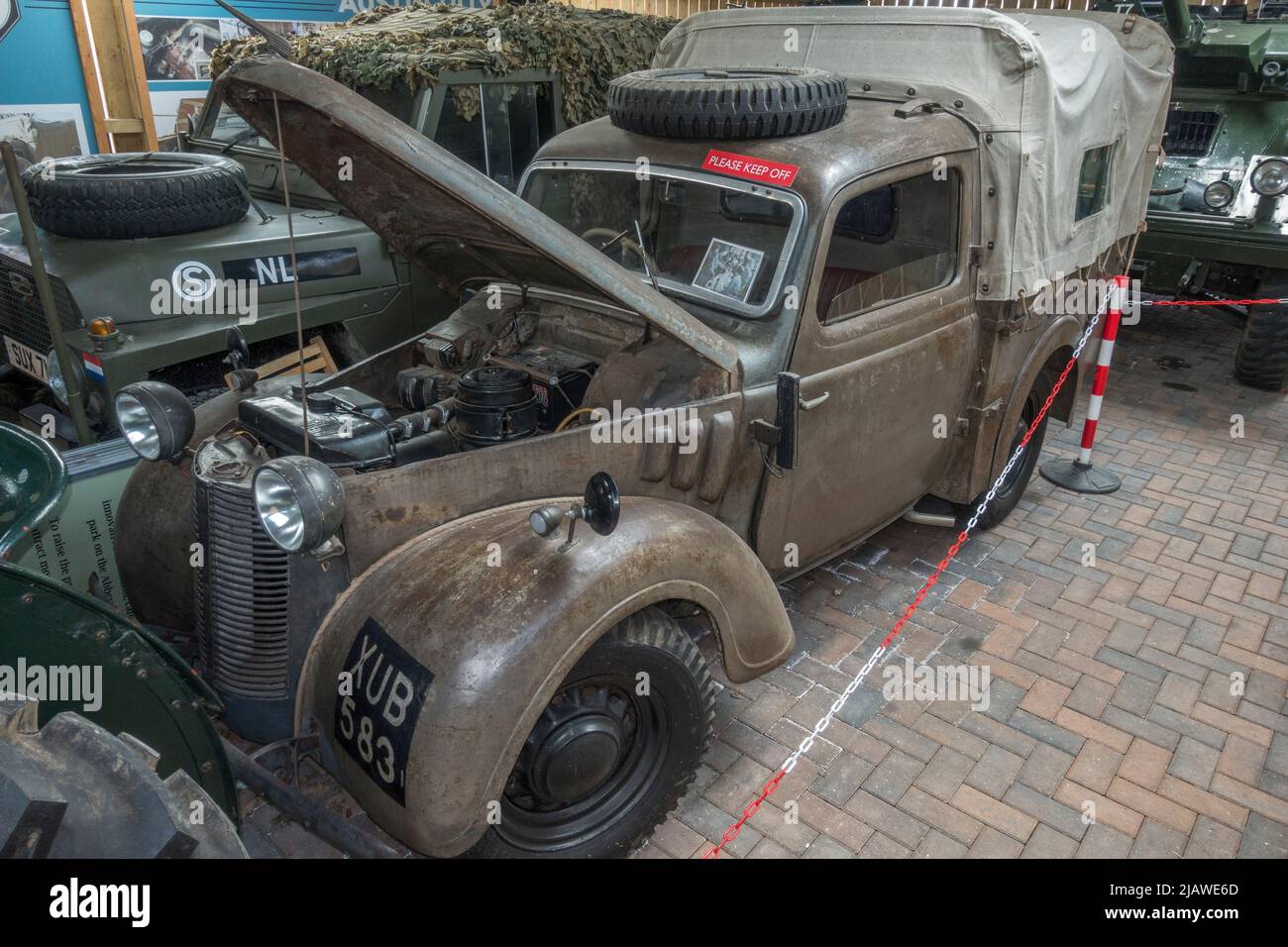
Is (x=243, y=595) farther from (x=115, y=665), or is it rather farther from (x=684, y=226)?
(x=684, y=226)

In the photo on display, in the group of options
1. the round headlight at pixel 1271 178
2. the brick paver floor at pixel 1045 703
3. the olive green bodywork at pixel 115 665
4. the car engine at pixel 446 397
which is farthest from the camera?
the round headlight at pixel 1271 178

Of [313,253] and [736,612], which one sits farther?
[313,253]

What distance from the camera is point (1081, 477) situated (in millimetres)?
5332

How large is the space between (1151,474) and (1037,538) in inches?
48.5

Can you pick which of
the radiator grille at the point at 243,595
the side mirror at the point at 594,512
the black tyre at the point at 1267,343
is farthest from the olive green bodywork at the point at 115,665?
the black tyre at the point at 1267,343

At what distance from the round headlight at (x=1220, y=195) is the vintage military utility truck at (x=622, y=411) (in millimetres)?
2531

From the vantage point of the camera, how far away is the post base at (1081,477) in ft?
17.3

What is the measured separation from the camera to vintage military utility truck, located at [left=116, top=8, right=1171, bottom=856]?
2.33 meters

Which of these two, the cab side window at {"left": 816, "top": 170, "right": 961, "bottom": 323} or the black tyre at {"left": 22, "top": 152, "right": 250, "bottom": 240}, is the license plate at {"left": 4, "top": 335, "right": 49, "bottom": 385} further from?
the cab side window at {"left": 816, "top": 170, "right": 961, "bottom": 323}

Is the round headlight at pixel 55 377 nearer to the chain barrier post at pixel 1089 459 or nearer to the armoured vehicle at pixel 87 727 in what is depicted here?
the armoured vehicle at pixel 87 727
